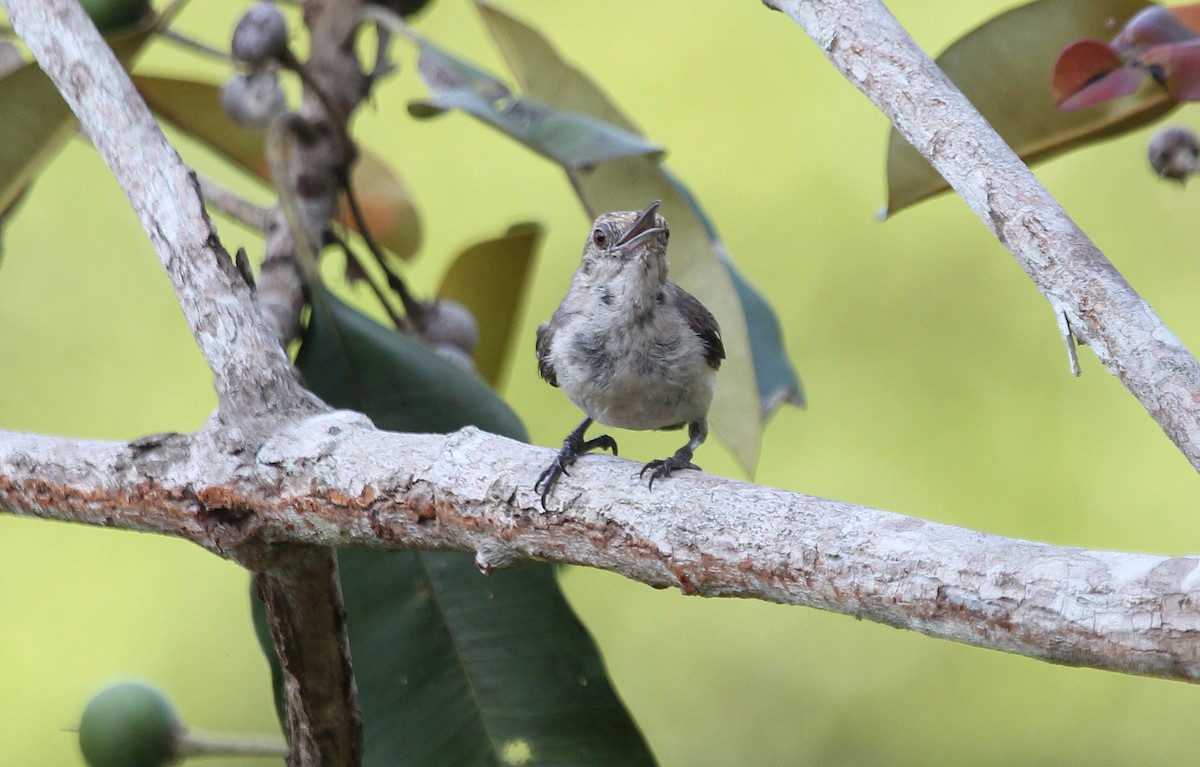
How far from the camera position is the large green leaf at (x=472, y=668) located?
155cm

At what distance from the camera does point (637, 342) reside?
1764mm

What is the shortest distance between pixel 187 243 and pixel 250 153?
1.19 meters

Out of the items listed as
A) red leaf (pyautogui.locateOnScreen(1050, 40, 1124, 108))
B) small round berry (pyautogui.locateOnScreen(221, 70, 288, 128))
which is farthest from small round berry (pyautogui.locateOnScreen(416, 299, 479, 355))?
red leaf (pyautogui.locateOnScreen(1050, 40, 1124, 108))

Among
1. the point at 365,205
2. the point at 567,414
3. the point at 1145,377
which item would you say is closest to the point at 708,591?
the point at 1145,377

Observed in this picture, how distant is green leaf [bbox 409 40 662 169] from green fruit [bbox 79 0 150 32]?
545 mm

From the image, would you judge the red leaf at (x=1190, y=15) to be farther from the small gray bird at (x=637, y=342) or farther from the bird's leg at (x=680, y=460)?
the bird's leg at (x=680, y=460)

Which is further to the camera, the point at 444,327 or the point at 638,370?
the point at 444,327

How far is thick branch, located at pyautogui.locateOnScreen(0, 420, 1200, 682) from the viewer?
0.88 m

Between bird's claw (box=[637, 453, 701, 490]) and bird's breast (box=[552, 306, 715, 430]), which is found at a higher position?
bird's claw (box=[637, 453, 701, 490])

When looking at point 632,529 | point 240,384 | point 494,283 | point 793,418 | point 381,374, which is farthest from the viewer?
point 793,418

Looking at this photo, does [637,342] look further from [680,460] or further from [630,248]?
[680,460]


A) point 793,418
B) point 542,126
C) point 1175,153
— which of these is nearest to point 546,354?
point 542,126

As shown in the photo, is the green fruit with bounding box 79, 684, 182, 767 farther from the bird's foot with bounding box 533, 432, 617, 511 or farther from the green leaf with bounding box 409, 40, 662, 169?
the green leaf with bounding box 409, 40, 662, 169

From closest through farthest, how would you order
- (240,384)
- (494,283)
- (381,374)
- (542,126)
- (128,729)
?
1. (240,384)
2. (128,729)
3. (542,126)
4. (381,374)
5. (494,283)
